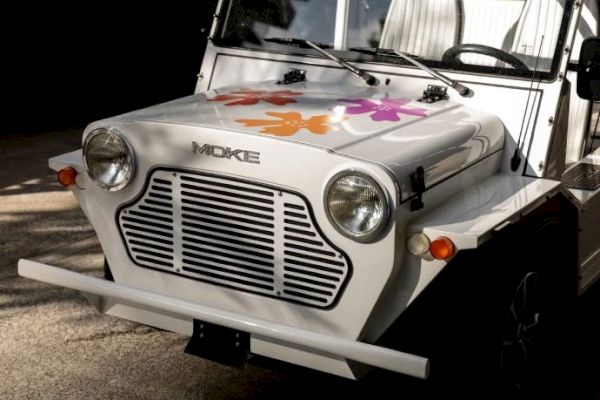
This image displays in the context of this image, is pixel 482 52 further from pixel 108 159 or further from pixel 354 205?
pixel 108 159

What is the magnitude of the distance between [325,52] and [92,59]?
7847 millimetres

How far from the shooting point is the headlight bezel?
3.47m

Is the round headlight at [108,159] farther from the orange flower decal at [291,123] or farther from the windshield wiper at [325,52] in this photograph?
the windshield wiper at [325,52]

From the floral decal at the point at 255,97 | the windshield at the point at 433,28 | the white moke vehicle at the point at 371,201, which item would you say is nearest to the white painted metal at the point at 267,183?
the white moke vehicle at the point at 371,201

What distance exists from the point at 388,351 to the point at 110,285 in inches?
45.3

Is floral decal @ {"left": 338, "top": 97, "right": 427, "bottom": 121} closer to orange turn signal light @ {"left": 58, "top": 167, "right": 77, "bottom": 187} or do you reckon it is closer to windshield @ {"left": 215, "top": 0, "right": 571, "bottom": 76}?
windshield @ {"left": 215, "top": 0, "right": 571, "bottom": 76}

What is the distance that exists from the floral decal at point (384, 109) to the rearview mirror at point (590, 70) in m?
0.74

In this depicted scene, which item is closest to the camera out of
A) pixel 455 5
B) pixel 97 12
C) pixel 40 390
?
pixel 40 390

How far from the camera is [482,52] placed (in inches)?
182

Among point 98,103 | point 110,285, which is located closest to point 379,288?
point 110,285

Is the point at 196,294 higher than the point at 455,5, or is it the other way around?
the point at 455,5

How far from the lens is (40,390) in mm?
4512

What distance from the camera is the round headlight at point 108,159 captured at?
13.0 feet

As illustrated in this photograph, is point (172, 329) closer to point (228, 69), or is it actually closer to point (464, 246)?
point (464, 246)
